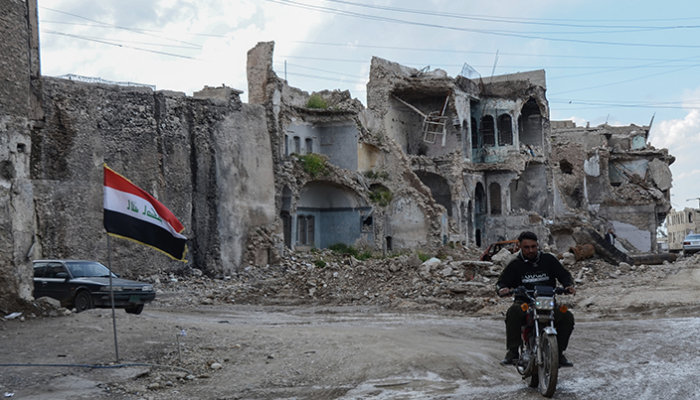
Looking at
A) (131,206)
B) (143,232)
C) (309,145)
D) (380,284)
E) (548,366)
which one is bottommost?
(380,284)

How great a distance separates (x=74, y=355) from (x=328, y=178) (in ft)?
75.7

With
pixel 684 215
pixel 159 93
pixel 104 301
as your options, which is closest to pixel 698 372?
pixel 104 301

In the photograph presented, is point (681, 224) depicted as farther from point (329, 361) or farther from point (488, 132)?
point (329, 361)

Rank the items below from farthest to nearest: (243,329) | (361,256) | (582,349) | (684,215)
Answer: (684,215)
(361,256)
(243,329)
(582,349)

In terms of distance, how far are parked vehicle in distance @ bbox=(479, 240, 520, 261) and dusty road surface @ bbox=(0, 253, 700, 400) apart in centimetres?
1021

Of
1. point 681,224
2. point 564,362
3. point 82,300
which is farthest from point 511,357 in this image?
point 681,224

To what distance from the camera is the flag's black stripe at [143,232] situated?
349 inches

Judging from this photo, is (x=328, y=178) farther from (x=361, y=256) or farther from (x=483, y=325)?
(x=483, y=325)

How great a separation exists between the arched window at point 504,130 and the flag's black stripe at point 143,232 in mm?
38805

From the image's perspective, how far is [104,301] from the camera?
14914mm

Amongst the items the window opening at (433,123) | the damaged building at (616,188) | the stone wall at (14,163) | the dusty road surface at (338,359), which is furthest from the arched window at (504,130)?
the stone wall at (14,163)

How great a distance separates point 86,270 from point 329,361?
7.99 meters

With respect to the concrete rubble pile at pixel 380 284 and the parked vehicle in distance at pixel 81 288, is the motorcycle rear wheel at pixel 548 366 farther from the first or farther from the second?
the concrete rubble pile at pixel 380 284

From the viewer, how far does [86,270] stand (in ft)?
51.4
